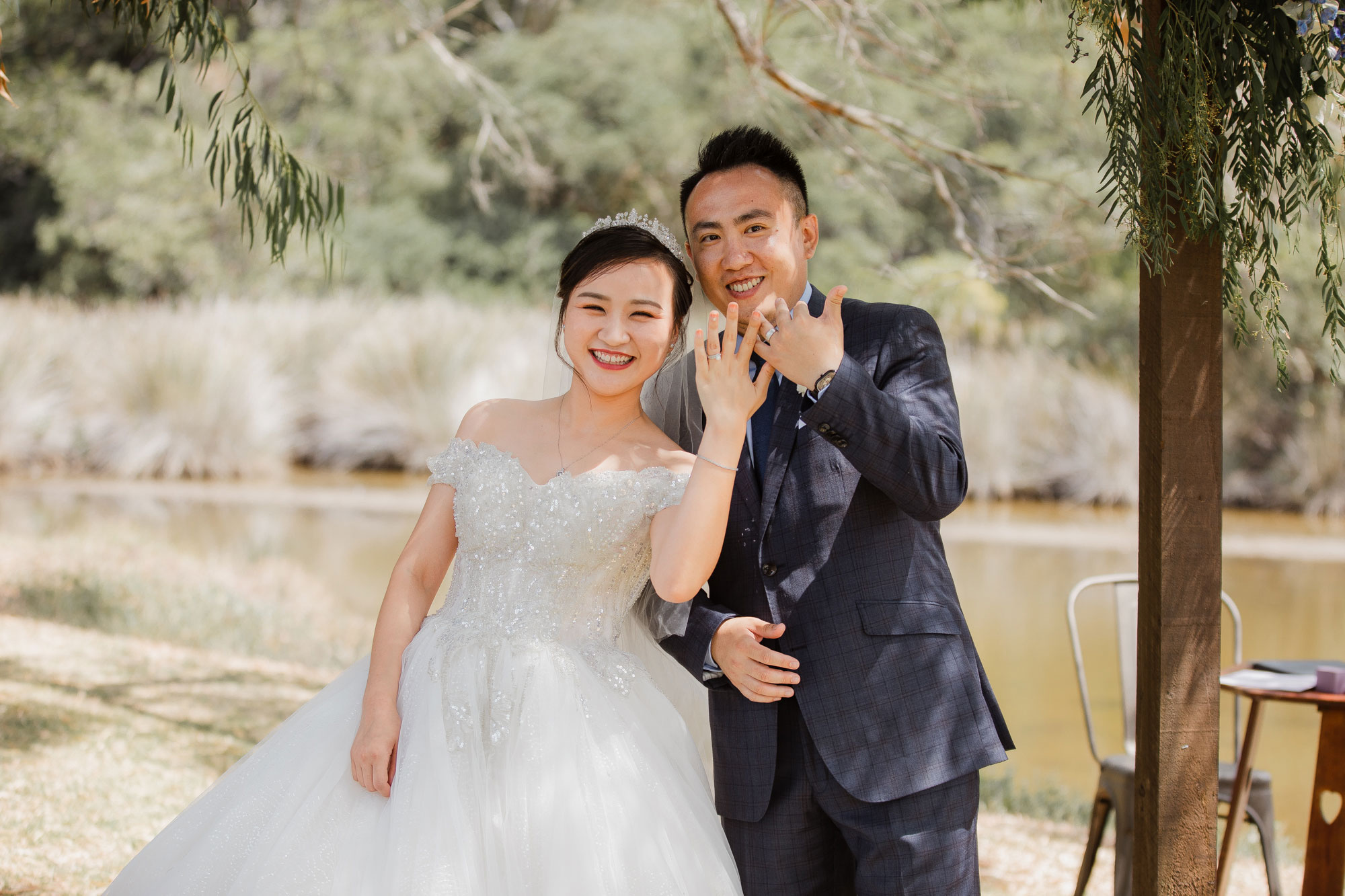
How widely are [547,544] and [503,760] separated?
1.30ft

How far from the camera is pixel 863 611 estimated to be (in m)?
2.00

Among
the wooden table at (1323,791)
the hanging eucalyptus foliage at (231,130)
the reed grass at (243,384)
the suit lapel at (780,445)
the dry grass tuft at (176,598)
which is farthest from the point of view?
the reed grass at (243,384)

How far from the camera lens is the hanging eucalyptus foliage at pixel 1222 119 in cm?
180

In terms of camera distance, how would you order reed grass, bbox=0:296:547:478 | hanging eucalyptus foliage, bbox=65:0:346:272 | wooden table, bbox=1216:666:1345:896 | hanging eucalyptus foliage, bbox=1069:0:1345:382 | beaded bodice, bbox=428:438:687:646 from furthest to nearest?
1. reed grass, bbox=0:296:547:478
2. wooden table, bbox=1216:666:1345:896
3. hanging eucalyptus foliage, bbox=65:0:346:272
4. beaded bodice, bbox=428:438:687:646
5. hanging eucalyptus foliage, bbox=1069:0:1345:382

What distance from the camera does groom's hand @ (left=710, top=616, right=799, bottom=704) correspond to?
1.99 metres

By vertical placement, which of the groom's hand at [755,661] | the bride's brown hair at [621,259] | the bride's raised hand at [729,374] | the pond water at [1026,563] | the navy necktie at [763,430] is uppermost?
the bride's brown hair at [621,259]

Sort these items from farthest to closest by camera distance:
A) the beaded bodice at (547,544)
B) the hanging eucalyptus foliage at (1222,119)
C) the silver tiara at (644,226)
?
the silver tiara at (644,226) → the beaded bodice at (547,544) → the hanging eucalyptus foliage at (1222,119)

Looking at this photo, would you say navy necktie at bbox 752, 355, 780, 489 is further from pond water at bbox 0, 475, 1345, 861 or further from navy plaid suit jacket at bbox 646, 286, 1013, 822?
pond water at bbox 0, 475, 1345, 861

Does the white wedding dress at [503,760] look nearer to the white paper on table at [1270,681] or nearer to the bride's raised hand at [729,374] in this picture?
the bride's raised hand at [729,374]

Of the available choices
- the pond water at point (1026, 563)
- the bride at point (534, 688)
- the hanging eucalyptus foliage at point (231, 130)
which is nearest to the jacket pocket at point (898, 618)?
the bride at point (534, 688)

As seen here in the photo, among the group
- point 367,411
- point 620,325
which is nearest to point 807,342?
point 620,325

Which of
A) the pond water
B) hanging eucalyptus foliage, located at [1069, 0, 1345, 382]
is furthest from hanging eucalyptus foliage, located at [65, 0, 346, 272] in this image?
the pond water

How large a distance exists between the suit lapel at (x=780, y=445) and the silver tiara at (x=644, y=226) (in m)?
0.41

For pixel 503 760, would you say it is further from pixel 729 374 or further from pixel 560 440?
pixel 729 374
